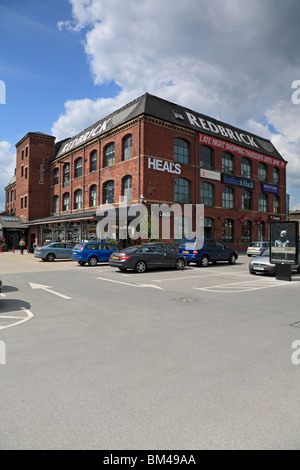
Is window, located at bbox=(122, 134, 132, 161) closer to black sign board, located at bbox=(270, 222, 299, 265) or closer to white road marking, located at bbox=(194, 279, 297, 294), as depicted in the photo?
black sign board, located at bbox=(270, 222, 299, 265)

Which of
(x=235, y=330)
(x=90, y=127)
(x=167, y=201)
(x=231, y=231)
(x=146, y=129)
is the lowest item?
(x=235, y=330)

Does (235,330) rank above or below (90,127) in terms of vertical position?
below

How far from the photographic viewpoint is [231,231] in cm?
3681

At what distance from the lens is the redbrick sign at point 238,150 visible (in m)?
33.7

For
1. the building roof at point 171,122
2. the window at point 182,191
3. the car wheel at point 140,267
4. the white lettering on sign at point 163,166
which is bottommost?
the car wheel at point 140,267

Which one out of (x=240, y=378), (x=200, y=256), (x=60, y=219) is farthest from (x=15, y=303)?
(x=60, y=219)

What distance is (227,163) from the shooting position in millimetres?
36906

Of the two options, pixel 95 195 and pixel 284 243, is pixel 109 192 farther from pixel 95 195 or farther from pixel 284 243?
pixel 284 243

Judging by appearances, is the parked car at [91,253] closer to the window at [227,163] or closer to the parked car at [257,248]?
the parked car at [257,248]

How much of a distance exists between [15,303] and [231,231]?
1264 inches

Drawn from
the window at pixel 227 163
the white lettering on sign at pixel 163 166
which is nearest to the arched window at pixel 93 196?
the white lettering on sign at pixel 163 166

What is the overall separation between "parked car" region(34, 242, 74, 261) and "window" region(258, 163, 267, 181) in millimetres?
29755

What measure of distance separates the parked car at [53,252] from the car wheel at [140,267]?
9.91 meters

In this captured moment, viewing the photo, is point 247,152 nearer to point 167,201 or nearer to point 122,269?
point 167,201
